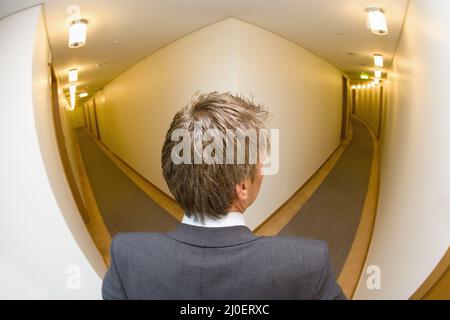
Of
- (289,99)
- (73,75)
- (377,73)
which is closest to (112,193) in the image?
(73,75)

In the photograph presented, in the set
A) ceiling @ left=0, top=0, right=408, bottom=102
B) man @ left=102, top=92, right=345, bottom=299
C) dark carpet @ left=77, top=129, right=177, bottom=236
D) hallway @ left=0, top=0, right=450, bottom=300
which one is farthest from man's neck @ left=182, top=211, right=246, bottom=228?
ceiling @ left=0, top=0, right=408, bottom=102

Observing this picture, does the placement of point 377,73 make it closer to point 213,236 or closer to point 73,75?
point 213,236

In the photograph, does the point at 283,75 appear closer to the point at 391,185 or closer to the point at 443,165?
the point at 391,185

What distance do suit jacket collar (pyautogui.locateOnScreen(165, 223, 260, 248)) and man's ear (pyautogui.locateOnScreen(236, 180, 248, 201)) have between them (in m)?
0.04

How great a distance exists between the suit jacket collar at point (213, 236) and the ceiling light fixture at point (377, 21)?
0.67m

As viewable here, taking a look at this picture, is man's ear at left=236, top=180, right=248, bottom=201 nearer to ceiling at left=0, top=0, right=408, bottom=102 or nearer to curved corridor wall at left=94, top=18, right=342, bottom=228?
curved corridor wall at left=94, top=18, right=342, bottom=228

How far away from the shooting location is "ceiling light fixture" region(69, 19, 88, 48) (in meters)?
0.63

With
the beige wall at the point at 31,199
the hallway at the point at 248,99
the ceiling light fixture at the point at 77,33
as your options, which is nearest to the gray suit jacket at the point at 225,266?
the hallway at the point at 248,99

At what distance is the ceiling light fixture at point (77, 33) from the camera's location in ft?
2.05

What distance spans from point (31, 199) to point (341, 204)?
0.91 meters
